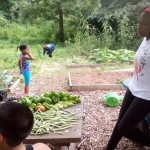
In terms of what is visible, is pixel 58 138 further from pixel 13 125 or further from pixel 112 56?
pixel 112 56

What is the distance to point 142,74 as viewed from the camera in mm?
2857

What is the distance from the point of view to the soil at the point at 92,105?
3836mm

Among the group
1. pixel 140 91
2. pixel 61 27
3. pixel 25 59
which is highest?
pixel 140 91

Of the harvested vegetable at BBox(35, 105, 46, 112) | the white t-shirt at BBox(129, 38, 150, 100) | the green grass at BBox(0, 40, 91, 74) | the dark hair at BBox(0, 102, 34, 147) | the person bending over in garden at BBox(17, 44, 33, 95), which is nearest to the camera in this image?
the dark hair at BBox(0, 102, 34, 147)

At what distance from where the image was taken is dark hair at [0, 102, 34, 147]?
1829 mm

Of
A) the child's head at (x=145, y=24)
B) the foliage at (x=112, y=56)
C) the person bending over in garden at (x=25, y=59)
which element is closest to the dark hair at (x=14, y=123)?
the child's head at (x=145, y=24)

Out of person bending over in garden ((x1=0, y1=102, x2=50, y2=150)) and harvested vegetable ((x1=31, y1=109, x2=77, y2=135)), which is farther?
harvested vegetable ((x1=31, y1=109, x2=77, y2=135))

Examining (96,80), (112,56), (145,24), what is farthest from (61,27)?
(145,24)

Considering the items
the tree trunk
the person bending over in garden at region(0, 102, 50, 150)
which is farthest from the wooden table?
the tree trunk

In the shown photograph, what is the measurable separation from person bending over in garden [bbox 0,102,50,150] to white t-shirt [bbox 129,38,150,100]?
4.17 ft

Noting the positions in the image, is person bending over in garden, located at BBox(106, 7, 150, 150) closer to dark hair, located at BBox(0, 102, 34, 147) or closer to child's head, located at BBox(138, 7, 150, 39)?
child's head, located at BBox(138, 7, 150, 39)

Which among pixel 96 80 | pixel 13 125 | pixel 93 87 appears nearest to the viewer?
pixel 13 125

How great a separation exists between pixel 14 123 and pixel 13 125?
0.01m

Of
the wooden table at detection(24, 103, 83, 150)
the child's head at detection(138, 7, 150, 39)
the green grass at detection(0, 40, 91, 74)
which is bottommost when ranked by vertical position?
the green grass at detection(0, 40, 91, 74)
